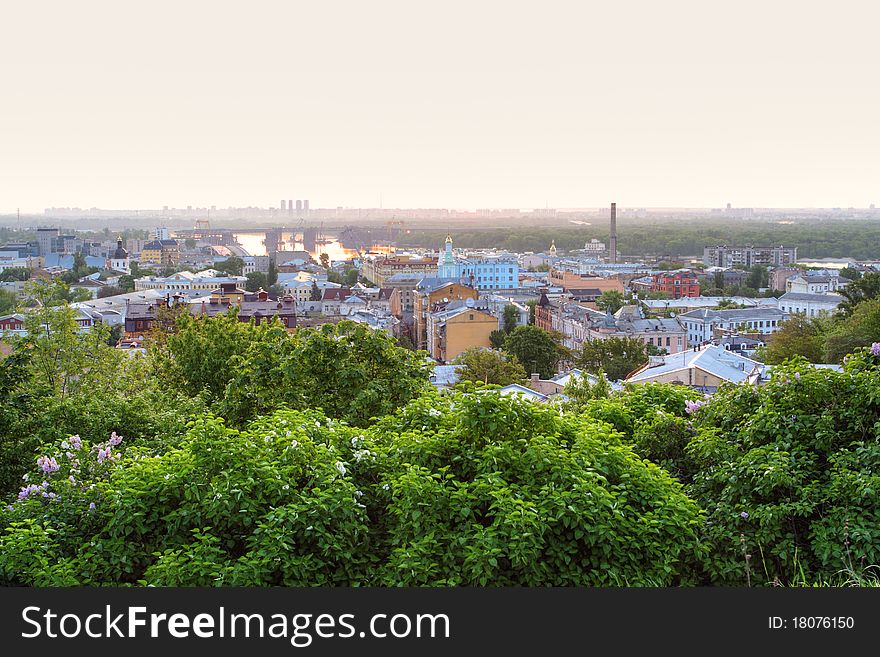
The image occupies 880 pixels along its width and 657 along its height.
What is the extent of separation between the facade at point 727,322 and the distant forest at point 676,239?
6424cm

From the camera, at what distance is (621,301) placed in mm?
A: 53938

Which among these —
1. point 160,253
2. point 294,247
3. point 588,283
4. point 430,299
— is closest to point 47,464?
point 430,299

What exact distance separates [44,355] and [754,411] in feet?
25.8

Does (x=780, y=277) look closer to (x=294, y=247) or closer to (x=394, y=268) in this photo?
(x=394, y=268)

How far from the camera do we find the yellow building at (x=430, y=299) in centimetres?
4719

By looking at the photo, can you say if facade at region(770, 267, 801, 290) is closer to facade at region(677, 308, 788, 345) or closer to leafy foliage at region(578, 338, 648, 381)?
facade at region(677, 308, 788, 345)

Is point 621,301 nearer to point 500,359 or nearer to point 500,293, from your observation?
point 500,293

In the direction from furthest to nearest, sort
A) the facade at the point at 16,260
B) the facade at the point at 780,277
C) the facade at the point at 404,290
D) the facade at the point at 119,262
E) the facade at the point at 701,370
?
1. the facade at the point at 119,262
2. the facade at the point at 16,260
3. the facade at the point at 780,277
4. the facade at the point at 404,290
5. the facade at the point at 701,370

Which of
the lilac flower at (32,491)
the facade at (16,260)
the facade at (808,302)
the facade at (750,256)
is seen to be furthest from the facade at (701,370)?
the facade at (16,260)

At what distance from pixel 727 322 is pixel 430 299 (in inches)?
593

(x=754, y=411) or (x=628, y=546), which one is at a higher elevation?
(x=754, y=411)

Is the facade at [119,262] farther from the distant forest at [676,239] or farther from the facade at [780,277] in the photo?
the distant forest at [676,239]

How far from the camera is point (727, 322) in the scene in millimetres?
43312

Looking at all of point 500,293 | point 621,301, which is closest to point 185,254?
point 500,293
